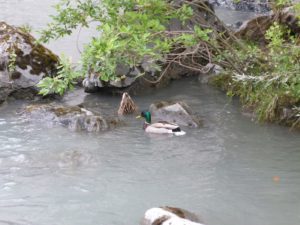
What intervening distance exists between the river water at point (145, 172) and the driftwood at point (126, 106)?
0.47m

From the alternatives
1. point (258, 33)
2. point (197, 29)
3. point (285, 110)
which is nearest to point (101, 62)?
point (197, 29)

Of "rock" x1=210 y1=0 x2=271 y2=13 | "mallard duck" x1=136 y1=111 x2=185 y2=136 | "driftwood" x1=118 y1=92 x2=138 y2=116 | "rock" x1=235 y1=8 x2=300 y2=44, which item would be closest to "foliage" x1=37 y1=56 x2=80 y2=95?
"mallard duck" x1=136 y1=111 x2=185 y2=136

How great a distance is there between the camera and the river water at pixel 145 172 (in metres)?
8.23

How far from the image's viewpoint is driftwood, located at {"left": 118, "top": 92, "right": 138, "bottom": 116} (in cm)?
A: 1344

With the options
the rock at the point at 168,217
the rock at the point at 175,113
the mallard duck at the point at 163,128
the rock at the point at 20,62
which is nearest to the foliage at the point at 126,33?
the rock at the point at 168,217

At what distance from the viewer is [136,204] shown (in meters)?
8.42

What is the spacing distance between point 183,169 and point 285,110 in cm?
345

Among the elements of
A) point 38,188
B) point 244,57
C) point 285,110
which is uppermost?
point 244,57

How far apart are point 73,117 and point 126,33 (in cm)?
492

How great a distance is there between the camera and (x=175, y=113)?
13016 millimetres

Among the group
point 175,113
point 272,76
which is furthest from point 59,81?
point 175,113

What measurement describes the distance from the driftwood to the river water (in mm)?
469

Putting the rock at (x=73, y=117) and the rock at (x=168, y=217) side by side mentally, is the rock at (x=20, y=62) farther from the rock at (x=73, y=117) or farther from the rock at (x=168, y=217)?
the rock at (x=168, y=217)

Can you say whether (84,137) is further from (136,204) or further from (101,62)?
(101,62)
